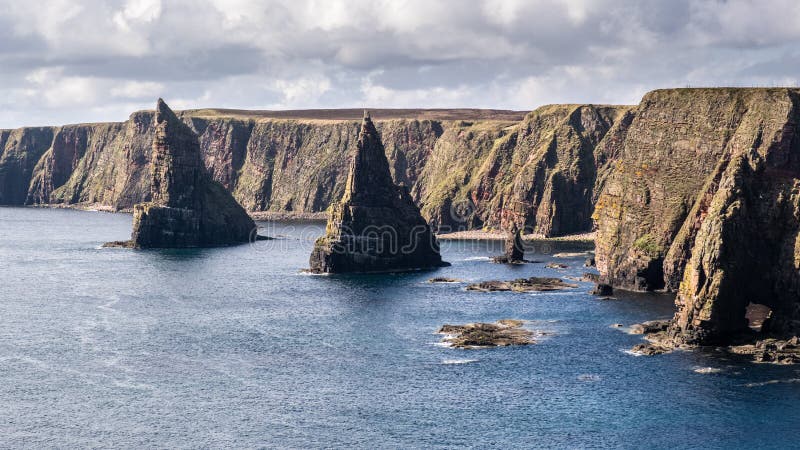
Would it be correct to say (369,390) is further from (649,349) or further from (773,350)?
(773,350)

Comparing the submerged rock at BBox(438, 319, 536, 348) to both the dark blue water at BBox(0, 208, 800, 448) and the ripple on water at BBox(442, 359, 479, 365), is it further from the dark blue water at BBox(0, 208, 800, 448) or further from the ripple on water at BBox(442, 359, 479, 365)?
the ripple on water at BBox(442, 359, 479, 365)

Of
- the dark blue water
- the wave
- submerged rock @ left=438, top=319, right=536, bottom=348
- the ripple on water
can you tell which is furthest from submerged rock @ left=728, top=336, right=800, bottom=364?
the ripple on water

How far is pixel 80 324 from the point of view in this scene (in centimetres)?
18912

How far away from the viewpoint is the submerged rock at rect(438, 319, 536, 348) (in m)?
167

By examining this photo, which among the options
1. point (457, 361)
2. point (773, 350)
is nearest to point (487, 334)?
point (457, 361)

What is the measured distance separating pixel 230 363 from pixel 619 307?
8247 cm

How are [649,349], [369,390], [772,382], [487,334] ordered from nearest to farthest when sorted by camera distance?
[772,382] < [369,390] < [649,349] < [487,334]

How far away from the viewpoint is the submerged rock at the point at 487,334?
16700 cm

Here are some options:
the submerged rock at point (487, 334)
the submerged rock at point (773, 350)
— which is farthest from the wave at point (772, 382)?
the submerged rock at point (487, 334)

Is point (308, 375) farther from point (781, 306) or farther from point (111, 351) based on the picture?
point (781, 306)

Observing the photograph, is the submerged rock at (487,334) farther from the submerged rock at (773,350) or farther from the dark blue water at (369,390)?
the submerged rock at (773,350)

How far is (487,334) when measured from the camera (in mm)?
172250

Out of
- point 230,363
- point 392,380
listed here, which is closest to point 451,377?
point 392,380

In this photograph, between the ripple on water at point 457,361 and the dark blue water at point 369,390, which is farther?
the ripple on water at point 457,361
